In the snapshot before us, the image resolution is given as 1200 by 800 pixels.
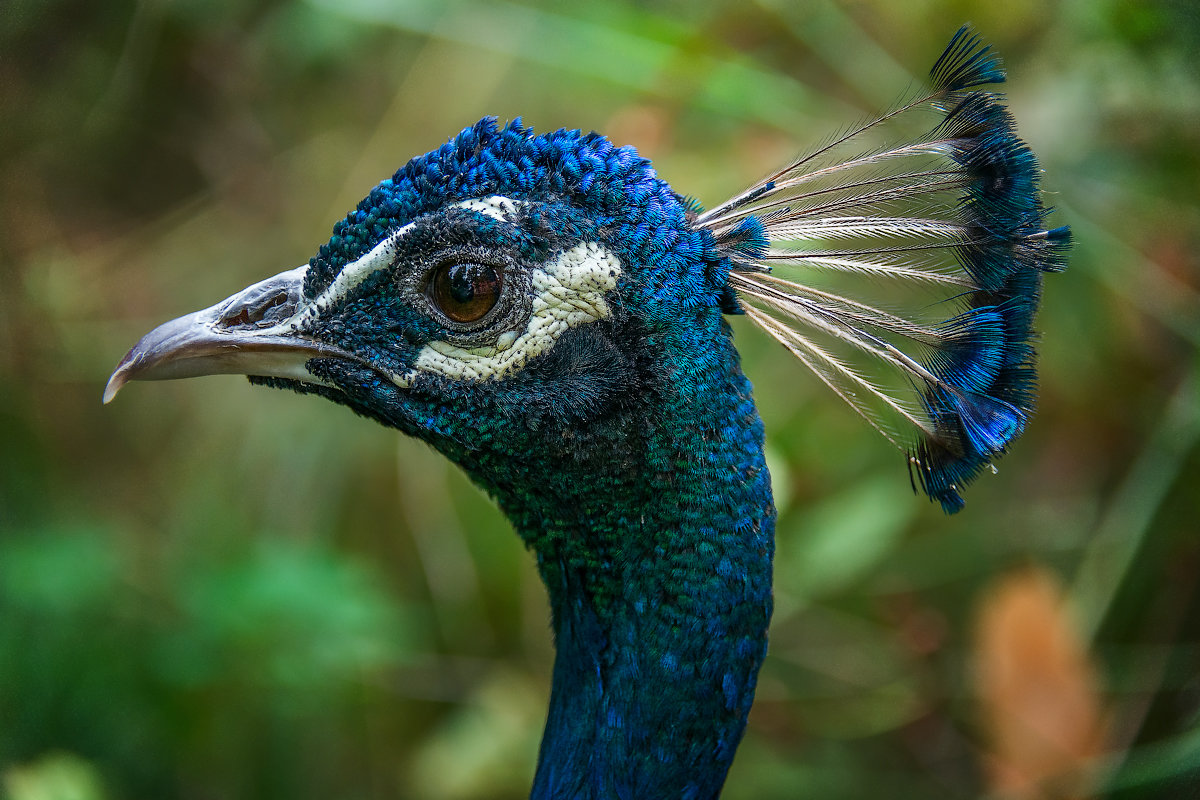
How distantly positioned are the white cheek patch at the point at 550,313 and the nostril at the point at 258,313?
0.79ft

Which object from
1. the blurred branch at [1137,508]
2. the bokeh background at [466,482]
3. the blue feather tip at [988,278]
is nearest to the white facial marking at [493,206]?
the blue feather tip at [988,278]

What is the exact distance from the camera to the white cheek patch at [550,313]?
1.23 metres

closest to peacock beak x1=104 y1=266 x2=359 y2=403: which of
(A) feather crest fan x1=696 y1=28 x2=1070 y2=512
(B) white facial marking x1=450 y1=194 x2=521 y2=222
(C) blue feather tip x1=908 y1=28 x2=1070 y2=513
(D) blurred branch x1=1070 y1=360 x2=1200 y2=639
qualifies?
(B) white facial marking x1=450 y1=194 x2=521 y2=222

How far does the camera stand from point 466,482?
9.21ft

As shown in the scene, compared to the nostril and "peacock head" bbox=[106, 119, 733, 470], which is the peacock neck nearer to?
"peacock head" bbox=[106, 119, 733, 470]

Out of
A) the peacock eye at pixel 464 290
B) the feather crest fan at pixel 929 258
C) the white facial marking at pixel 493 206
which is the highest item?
the feather crest fan at pixel 929 258

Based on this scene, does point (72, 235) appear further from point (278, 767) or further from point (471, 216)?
point (471, 216)

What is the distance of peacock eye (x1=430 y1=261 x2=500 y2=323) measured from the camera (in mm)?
1227

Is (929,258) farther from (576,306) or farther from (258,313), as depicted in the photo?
(258,313)

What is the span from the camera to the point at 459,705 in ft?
9.33

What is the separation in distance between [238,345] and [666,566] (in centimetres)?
63

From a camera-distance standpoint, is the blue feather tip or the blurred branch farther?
the blurred branch

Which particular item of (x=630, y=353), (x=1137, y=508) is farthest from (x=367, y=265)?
(x=1137, y=508)

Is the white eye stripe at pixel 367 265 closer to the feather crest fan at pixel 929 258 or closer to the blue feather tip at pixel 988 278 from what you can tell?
the feather crest fan at pixel 929 258
